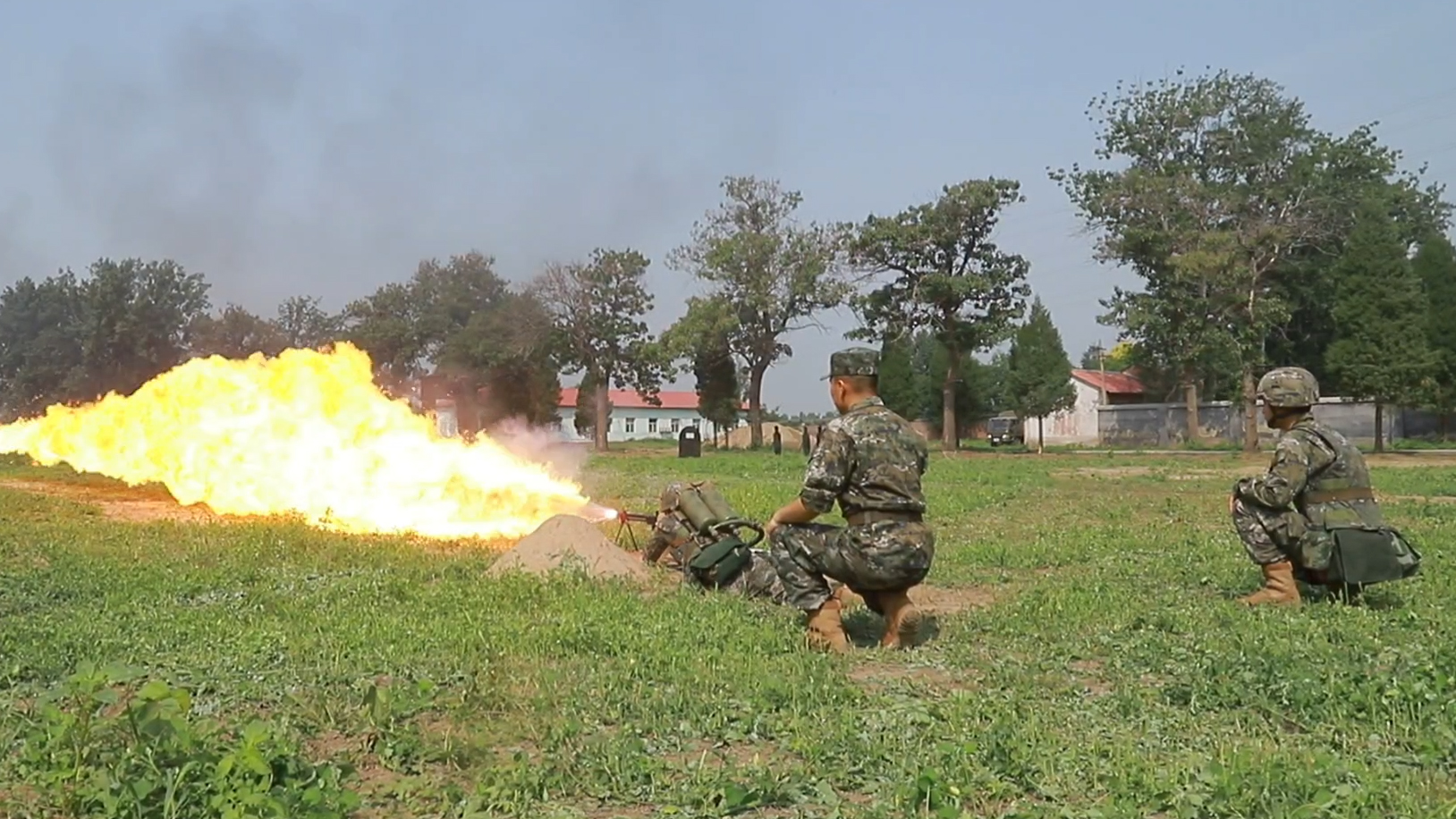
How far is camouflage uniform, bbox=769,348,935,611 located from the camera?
7094mm

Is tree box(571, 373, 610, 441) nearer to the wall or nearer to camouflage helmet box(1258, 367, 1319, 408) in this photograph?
the wall

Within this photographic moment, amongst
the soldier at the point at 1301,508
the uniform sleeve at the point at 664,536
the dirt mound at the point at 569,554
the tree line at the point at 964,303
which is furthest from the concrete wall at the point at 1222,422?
the dirt mound at the point at 569,554

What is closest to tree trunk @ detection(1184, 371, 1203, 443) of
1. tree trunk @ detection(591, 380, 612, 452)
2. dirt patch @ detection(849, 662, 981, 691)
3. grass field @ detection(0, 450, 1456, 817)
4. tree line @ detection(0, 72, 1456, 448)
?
tree line @ detection(0, 72, 1456, 448)

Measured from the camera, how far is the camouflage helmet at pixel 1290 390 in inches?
347

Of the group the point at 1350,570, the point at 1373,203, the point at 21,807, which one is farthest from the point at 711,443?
the point at 21,807

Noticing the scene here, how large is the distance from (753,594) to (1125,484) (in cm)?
1690

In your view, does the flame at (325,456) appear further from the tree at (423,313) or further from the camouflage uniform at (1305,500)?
the tree at (423,313)

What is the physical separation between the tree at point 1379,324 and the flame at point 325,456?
33.4 metres

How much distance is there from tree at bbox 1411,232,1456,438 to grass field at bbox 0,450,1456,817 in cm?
3666

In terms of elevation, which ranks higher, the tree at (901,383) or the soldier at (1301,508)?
the tree at (901,383)

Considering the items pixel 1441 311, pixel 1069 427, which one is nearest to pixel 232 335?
pixel 1069 427

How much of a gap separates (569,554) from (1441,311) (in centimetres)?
4391

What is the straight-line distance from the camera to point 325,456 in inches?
630

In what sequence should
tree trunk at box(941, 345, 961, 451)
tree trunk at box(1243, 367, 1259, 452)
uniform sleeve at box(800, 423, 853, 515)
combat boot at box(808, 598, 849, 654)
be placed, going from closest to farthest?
combat boot at box(808, 598, 849, 654) < uniform sleeve at box(800, 423, 853, 515) < tree trunk at box(1243, 367, 1259, 452) < tree trunk at box(941, 345, 961, 451)
